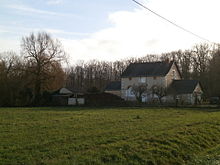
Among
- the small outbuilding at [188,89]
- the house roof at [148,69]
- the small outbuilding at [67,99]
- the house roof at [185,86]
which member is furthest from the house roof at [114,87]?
the house roof at [185,86]

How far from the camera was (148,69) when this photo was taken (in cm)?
6244

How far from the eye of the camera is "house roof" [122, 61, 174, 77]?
60.3 metres

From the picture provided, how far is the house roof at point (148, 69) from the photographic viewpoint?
198 feet

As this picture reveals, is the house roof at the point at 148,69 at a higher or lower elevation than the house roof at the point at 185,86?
higher

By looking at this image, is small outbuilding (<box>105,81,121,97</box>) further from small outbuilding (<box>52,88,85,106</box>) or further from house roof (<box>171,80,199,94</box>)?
house roof (<box>171,80,199,94</box>)

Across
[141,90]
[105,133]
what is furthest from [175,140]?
[141,90]

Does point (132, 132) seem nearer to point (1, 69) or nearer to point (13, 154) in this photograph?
point (13, 154)

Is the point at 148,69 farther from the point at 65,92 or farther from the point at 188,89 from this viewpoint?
the point at 65,92

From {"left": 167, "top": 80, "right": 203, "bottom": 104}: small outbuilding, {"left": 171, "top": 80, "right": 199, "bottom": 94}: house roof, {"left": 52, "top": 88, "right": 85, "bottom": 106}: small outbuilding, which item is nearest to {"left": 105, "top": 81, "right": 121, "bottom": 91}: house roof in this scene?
{"left": 52, "top": 88, "right": 85, "bottom": 106}: small outbuilding

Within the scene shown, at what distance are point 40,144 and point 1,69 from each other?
153 ft

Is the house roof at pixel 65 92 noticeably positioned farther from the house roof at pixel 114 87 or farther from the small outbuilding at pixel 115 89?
the house roof at pixel 114 87

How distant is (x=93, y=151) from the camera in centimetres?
985

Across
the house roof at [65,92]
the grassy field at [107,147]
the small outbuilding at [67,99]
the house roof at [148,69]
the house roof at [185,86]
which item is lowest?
the grassy field at [107,147]

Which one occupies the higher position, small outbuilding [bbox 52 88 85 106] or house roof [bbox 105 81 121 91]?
house roof [bbox 105 81 121 91]
